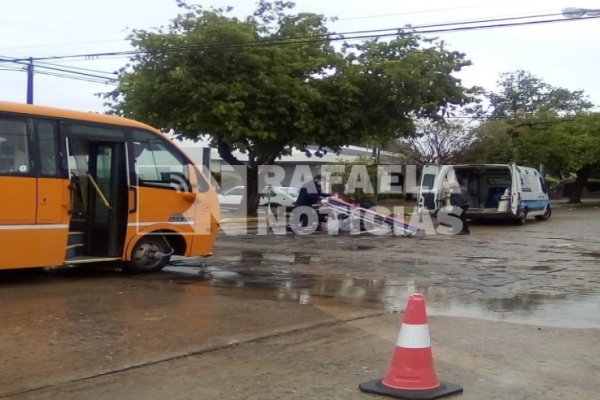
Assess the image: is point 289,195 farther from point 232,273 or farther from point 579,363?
point 579,363

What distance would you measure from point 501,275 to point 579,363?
603 centimetres

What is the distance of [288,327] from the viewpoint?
25.3ft

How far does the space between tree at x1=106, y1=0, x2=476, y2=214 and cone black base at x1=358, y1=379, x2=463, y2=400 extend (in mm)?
16197

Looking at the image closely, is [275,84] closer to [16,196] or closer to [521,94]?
[16,196]

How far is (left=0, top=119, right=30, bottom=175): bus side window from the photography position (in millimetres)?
9883

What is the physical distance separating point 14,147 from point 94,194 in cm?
167

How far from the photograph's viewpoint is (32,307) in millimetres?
8680

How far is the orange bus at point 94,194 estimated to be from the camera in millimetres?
10023

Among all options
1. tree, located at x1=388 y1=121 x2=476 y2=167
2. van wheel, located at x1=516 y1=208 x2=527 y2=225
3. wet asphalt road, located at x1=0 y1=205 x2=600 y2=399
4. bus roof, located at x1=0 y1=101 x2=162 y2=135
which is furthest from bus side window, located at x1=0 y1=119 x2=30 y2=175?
tree, located at x1=388 y1=121 x2=476 y2=167

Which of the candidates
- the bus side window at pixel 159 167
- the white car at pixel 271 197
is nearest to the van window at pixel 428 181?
the white car at pixel 271 197

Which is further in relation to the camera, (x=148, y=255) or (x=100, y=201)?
(x=148, y=255)

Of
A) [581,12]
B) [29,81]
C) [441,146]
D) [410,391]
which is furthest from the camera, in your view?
[441,146]

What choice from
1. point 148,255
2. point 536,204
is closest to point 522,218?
point 536,204

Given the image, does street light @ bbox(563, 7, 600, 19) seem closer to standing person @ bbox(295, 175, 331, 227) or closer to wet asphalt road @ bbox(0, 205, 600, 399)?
wet asphalt road @ bbox(0, 205, 600, 399)
